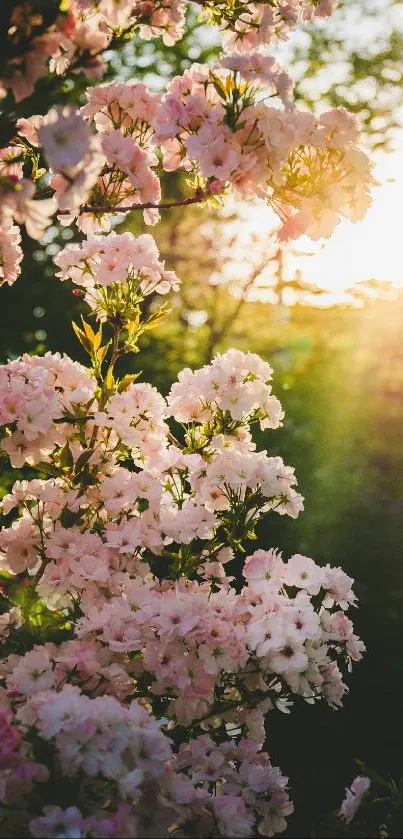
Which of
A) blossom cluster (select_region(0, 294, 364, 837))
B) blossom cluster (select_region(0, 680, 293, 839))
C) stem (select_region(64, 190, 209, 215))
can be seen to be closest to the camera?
blossom cluster (select_region(0, 680, 293, 839))

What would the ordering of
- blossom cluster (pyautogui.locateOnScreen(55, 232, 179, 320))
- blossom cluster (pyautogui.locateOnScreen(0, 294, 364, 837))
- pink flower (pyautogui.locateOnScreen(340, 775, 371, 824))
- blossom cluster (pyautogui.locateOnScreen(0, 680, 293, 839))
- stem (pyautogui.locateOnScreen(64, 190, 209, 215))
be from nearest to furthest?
blossom cluster (pyautogui.locateOnScreen(0, 680, 293, 839)), blossom cluster (pyautogui.locateOnScreen(0, 294, 364, 837)), pink flower (pyautogui.locateOnScreen(340, 775, 371, 824)), stem (pyautogui.locateOnScreen(64, 190, 209, 215)), blossom cluster (pyautogui.locateOnScreen(55, 232, 179, 320))

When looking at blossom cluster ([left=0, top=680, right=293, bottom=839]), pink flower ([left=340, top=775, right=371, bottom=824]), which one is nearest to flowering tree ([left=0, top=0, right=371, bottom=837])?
blossom cluster ([left=0, top=680, right=293, bottom=839])

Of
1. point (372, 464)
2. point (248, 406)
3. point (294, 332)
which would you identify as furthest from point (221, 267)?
point (248, 406)

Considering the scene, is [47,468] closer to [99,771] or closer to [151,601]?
[151,601]

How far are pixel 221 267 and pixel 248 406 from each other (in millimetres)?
6720

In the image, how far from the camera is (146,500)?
2.71 meters

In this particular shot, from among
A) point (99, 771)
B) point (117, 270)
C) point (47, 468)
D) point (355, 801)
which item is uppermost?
point (117, 270)

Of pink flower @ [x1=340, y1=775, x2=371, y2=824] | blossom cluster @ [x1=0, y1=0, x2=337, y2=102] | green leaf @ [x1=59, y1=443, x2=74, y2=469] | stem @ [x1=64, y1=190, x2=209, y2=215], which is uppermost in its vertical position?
Answer: blossom cluster @ [x1=0, y1=0, x2=337, y2=102]

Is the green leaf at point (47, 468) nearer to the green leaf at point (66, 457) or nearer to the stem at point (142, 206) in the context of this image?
the green leaf at point (66, 457)

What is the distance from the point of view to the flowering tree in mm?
→ 1595

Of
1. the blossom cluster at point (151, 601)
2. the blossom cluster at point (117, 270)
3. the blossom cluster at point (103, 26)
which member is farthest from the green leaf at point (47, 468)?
the blossom cluster at point (103, 26)

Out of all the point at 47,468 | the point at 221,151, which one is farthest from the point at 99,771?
the point at 221,151

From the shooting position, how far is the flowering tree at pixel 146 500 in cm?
159

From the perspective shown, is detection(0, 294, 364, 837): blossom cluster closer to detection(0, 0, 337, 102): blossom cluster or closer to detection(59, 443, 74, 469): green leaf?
detection(59, 443, 74, 469): green leaf
